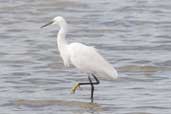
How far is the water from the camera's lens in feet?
41.7

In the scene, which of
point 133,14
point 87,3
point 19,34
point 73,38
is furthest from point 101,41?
point 87,3

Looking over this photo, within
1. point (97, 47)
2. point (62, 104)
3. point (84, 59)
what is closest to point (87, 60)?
point (84, 59)

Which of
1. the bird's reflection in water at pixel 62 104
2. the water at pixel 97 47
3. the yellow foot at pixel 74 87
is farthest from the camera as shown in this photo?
the yellow foot at pixel 74 87

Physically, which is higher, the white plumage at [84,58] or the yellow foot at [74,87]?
the white plumage at [84,58]

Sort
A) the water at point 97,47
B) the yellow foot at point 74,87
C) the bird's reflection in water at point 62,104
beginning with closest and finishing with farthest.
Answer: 1. the bird's reflection in water at point 62,104
2. the water at point 97,47
3. the yellow foot at point 74,87

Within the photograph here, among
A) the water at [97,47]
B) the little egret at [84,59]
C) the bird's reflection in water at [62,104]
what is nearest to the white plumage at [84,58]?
the little egret at [84,59]

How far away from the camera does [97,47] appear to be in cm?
1761

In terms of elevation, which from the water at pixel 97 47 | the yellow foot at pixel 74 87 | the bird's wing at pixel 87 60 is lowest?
the water at pixel 97 47

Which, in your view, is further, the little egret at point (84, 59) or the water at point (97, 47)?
the little egret at point (84, 59)

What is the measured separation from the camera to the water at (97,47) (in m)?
12.7

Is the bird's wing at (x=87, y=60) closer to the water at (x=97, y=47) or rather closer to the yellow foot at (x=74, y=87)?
the yellow foot at (x=74, y=87)

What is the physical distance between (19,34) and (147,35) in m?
3.00

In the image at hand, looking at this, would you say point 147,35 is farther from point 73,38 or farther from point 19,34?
point 19,34

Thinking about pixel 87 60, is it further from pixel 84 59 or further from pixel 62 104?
pixel 62 104
